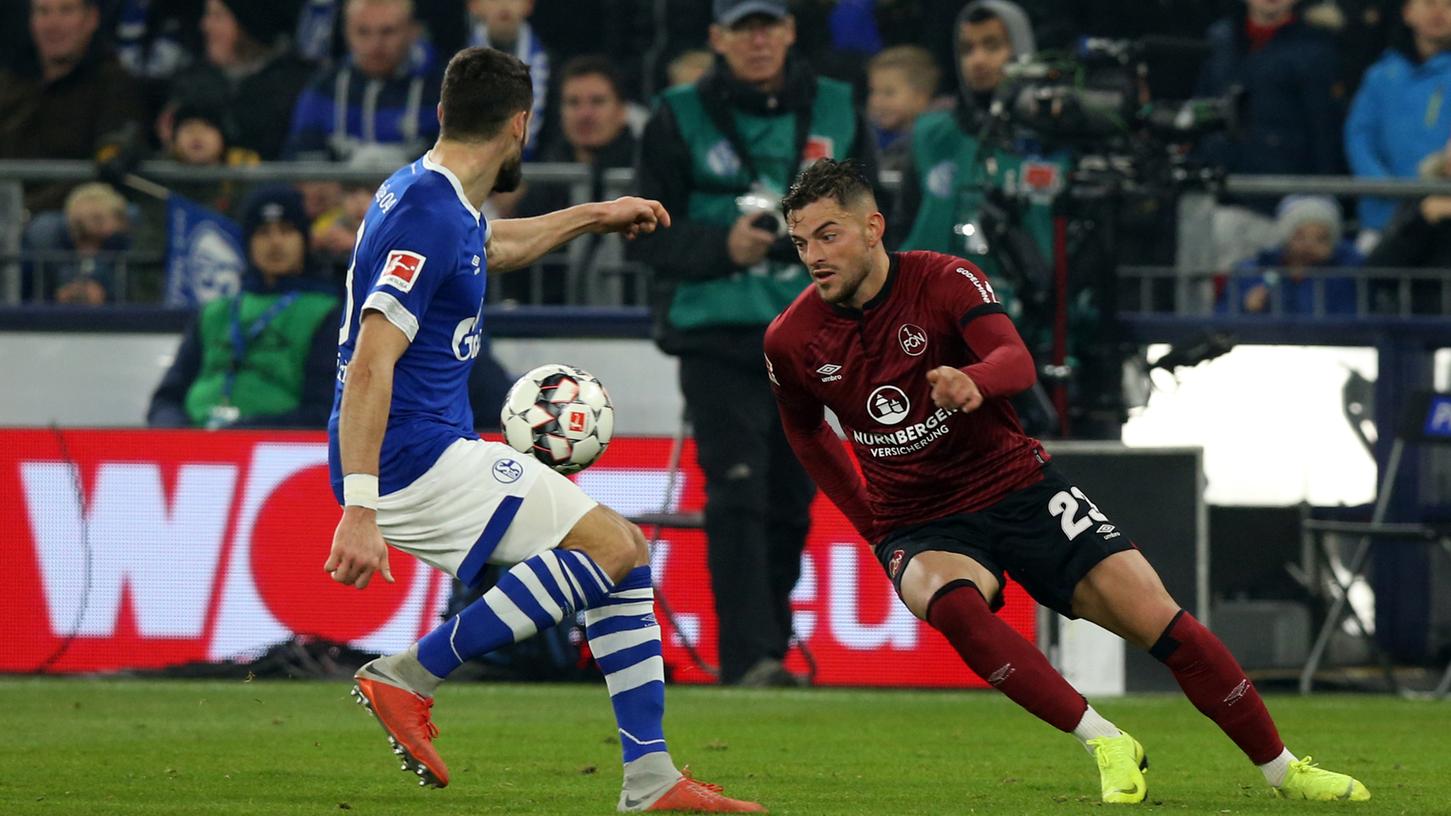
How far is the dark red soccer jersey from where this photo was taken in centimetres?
703

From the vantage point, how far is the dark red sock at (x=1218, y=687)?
6.76 m

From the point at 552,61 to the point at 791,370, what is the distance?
8399 millimetres

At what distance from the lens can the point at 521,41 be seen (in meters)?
14.2

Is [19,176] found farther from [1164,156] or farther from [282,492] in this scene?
[1164,156]

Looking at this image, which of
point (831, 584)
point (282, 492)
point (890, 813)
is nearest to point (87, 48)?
point (282, 492)

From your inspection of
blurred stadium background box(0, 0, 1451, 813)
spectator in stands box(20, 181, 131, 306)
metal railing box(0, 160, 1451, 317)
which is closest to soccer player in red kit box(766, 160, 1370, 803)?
blurred stadium background box(0, 0, 1451, 813)

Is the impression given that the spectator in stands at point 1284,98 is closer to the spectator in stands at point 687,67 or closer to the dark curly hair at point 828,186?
the spectator in stands at point 687,67

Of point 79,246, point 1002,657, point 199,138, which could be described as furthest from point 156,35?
point 1002,657

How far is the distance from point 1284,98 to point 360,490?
9.63 m

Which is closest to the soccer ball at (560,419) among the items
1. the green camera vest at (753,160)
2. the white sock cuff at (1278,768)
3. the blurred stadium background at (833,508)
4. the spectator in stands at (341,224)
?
the white sock cuff at (1278,768)

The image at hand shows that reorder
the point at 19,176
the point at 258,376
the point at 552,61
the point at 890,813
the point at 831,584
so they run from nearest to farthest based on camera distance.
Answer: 1. the point at 890,813
2. the point at 831,584
3. the point at 258,376
4. the point at 19,176
5. the point at 552,61

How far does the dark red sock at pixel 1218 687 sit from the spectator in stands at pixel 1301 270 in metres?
5.96

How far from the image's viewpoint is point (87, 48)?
50.2ft

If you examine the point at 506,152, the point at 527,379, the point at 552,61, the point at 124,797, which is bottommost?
the point at 124,797
